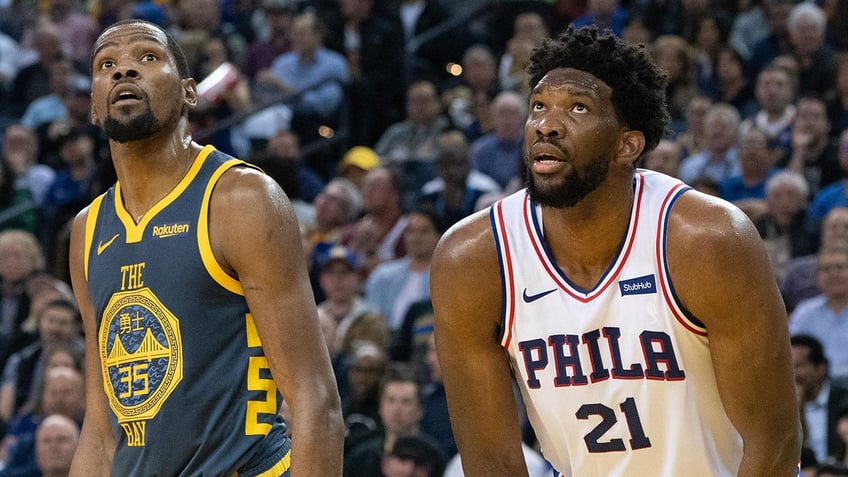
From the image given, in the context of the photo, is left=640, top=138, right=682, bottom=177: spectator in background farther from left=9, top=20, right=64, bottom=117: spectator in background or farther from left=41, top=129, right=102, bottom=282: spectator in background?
left=9, top=20, right=64, bottom=117: spectator in background

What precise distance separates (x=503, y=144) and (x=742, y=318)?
7.77m

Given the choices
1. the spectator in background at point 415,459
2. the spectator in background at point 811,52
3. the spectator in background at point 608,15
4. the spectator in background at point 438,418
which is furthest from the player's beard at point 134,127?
the spectator in background at point 608,15

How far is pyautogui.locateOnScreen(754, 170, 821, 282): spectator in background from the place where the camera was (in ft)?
31.0

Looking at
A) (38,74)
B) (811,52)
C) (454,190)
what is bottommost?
(454,190)

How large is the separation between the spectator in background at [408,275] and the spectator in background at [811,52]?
11.0ft

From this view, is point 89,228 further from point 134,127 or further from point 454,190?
point 454,190

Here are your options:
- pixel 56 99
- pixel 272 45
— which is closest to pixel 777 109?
pixel 272 45

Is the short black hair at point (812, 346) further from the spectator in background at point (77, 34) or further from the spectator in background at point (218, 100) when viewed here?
the spectator in background at point (77, 34)

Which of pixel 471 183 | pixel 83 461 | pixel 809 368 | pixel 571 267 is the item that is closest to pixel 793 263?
pixel 809 368

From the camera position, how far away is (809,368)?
8.02m

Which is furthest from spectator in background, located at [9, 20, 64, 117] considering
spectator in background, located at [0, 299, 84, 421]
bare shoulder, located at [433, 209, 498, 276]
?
bare shoulder, located at [433, 209, 498, 276]

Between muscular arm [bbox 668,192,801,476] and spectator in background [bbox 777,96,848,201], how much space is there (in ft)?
21.4

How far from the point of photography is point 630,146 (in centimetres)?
412

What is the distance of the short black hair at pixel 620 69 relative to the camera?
4.09m
